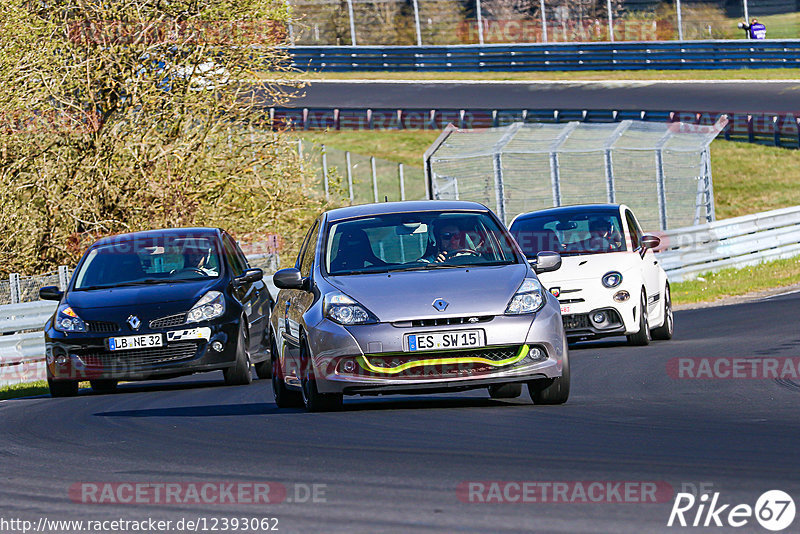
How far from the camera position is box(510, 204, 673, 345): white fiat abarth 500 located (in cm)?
1516

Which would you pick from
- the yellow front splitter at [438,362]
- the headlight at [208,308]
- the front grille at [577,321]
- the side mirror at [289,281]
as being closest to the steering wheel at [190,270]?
the headlight at [208,308]

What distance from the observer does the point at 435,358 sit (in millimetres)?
9070

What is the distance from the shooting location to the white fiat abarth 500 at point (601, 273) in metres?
15.2

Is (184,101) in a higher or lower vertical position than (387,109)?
higher

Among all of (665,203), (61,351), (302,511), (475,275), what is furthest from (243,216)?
(302,511)

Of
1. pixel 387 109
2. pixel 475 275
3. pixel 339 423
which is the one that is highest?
pixel 475 275

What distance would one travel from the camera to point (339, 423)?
29.6ft

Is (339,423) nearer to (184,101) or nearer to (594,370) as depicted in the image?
(594,370)

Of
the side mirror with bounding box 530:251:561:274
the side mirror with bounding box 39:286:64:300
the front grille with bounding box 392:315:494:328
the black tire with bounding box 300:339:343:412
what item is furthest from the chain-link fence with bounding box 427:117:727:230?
the front grille with bounding box 392:315:494:328

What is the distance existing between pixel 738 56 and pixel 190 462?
4211cm

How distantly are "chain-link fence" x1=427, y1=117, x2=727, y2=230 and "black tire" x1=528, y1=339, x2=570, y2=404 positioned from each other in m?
15.3

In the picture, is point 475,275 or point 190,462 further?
point 475,275

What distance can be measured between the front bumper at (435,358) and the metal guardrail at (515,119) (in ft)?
82.9

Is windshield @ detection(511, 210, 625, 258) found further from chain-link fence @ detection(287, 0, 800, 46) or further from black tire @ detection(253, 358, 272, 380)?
chain-link fence @ detection(287, 0, 800, 46)
